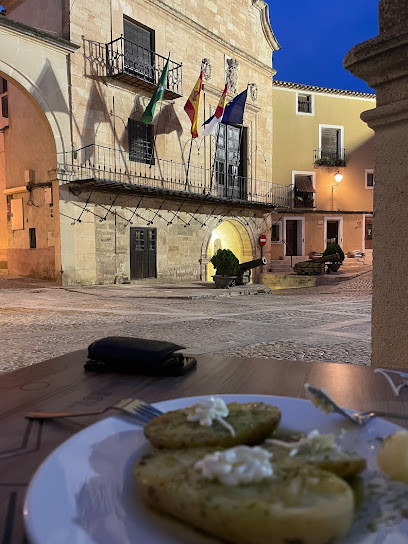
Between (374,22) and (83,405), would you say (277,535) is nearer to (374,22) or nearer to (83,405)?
(83,405)

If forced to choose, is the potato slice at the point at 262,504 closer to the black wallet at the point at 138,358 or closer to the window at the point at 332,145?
the black wallet at the point at 138,358

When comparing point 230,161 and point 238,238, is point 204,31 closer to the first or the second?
point 230,161

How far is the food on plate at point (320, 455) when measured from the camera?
572 mm

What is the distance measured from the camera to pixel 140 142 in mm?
15117

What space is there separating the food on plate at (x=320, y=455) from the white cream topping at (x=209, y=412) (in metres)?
0.10

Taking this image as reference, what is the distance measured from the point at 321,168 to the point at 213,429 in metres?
25.6

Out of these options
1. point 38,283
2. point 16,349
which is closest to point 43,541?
point 16,349

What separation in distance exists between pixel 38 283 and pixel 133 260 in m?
3.21

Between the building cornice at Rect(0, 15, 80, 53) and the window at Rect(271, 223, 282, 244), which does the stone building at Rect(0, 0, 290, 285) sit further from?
the window at Rect(271, 223, 282, 244)

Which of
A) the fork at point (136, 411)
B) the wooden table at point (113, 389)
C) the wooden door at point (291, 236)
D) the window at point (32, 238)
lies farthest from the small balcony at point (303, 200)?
the fork at point (136, 411)

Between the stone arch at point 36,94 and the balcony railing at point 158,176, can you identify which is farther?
the balcony railing at point 158,176

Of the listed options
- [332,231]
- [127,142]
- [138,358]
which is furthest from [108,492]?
[332,231]

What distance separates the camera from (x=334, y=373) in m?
1.30

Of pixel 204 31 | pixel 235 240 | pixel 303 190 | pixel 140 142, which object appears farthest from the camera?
pixel 303 190
